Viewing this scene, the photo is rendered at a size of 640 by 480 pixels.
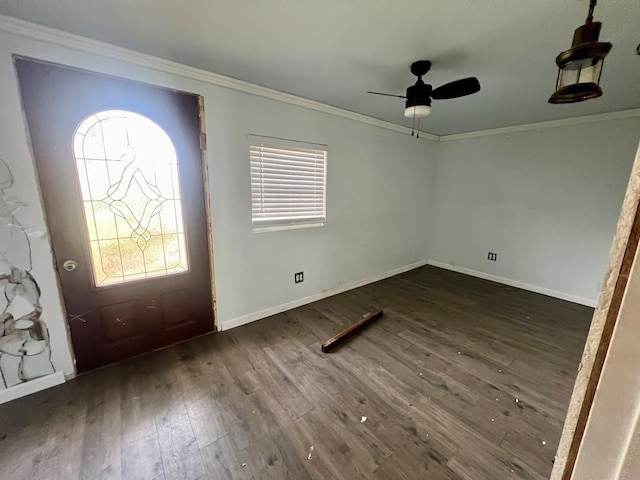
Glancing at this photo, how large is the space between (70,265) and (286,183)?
1.94 meters

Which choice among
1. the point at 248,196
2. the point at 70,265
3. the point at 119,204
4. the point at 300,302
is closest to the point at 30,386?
the point at 70,265

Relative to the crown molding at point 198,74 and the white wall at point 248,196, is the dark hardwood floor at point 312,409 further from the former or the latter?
the crown molding at point 198,74

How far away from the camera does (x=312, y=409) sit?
5.80ft

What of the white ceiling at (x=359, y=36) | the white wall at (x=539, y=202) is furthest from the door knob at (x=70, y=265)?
the white wall at (x=539, y=202)

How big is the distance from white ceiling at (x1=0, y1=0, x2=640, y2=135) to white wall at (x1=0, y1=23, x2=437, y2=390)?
194mm

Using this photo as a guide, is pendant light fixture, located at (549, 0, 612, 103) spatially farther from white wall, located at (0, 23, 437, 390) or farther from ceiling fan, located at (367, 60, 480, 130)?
white wall, located at (0, 23, 437, 390)

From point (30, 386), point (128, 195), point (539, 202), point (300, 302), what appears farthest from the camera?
point (539, 202)

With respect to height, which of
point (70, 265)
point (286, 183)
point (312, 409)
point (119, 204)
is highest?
point (286, 183)

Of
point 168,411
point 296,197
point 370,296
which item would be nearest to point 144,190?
point 296,197

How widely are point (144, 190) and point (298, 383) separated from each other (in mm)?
1988

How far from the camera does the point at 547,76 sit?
2.14 m

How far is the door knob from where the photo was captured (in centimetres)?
187

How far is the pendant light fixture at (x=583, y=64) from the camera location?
1.13 meters

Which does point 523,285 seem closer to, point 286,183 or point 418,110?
point 418,110
